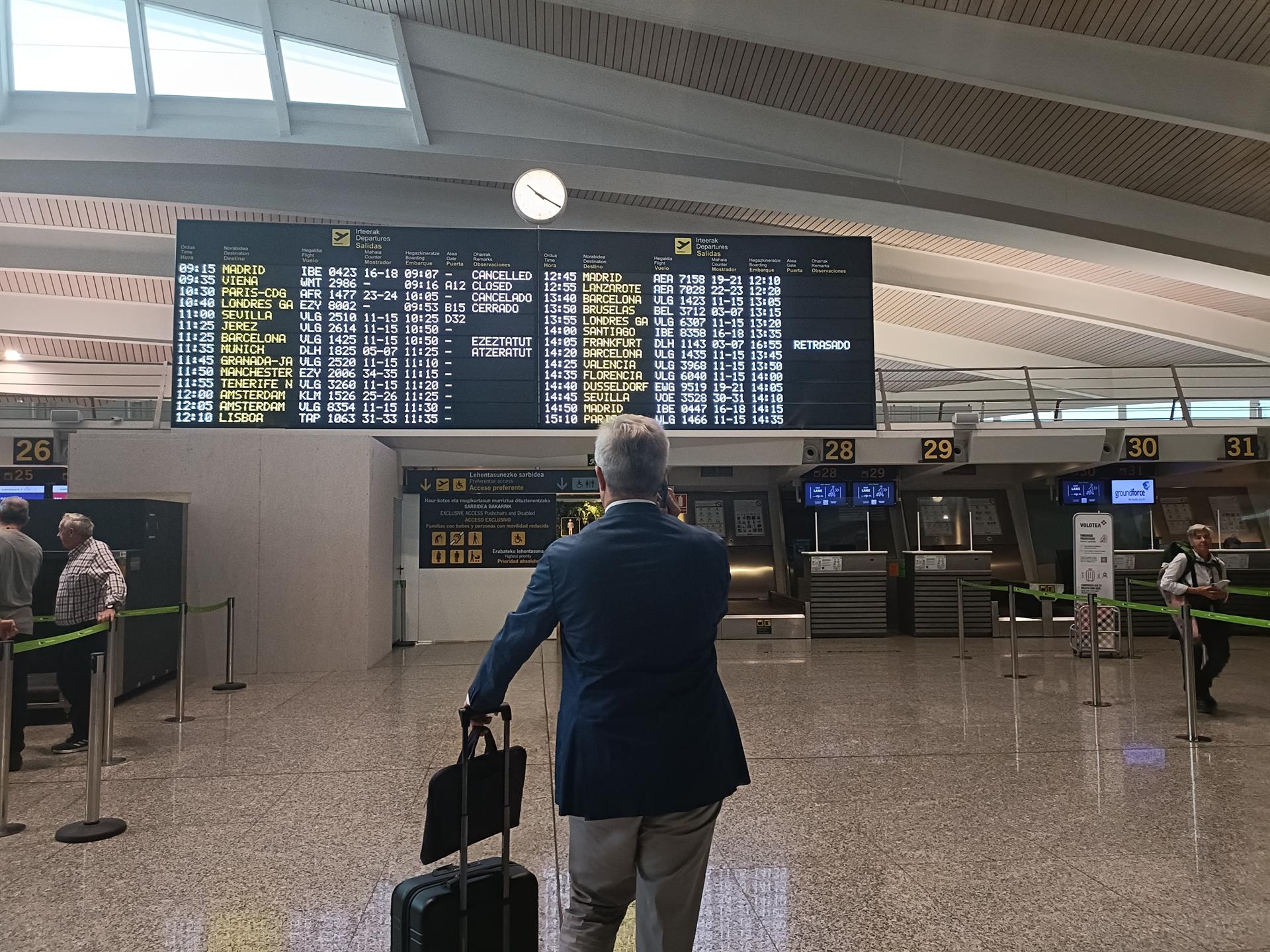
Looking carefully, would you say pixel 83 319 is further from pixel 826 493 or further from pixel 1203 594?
pixel 1203 594

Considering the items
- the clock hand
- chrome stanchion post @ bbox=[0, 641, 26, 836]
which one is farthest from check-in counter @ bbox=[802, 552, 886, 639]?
chrome stanchion post @ bbox=[0, 641, 26, 836]

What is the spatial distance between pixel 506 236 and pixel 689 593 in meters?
5.97

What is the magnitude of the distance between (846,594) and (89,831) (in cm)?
1040

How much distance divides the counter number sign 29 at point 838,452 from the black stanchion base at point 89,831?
29.8ft

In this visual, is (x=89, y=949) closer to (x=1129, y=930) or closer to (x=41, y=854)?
(x=41, y=854)

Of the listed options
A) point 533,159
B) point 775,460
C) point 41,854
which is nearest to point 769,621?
point 775,460

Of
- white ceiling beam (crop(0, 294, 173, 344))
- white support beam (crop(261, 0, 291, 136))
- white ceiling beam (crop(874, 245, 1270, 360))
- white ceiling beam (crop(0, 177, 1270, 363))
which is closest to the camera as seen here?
white support beam (crop(261, 0, 291, 136))

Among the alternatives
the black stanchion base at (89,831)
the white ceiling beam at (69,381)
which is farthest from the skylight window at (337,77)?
the white ceiling beam at (69,381)

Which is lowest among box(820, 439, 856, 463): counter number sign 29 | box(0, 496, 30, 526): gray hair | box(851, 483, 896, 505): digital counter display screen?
box(0, 496, 30, 526): gray hair

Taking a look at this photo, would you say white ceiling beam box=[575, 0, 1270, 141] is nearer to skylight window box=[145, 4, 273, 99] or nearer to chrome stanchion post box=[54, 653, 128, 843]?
skylight window box=[145, 4, 273, 99]

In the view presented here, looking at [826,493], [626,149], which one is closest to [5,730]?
[626,149]

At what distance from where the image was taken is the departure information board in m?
7.19

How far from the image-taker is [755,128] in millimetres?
8711

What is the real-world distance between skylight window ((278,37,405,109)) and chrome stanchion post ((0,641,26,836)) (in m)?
5.76
